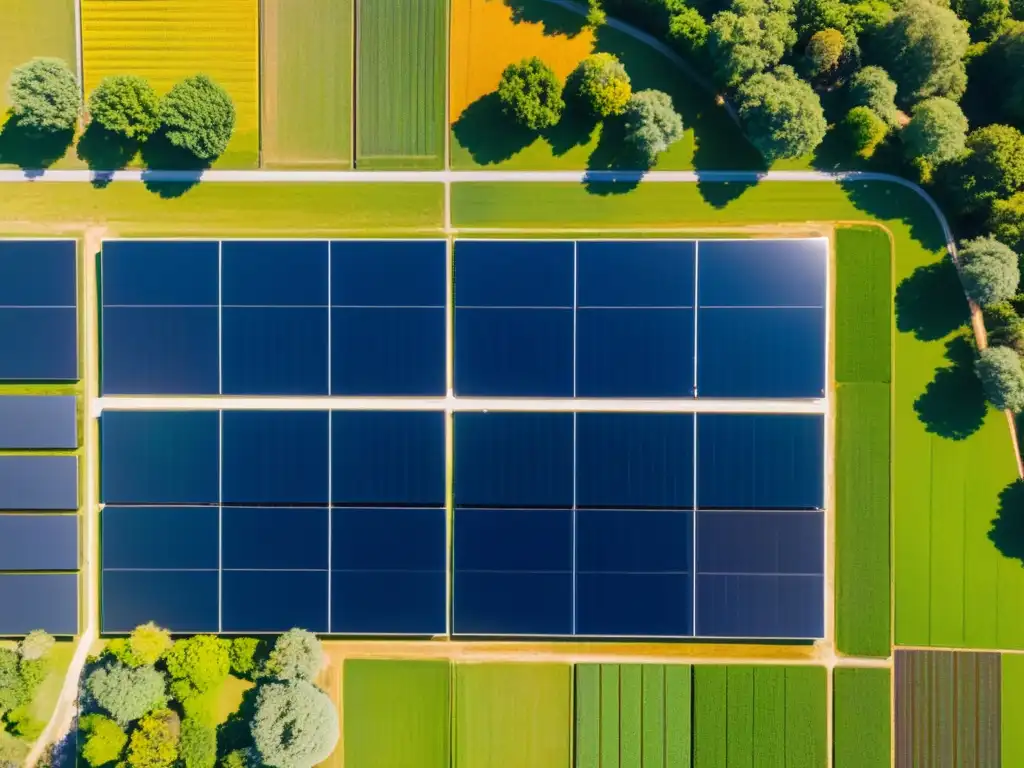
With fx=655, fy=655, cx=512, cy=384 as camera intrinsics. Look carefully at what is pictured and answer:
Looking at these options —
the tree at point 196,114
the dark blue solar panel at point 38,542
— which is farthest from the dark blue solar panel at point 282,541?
the tree at point 196,114

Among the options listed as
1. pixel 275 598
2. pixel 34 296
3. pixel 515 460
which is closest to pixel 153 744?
pixel 275 598

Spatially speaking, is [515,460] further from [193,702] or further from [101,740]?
[101,740]

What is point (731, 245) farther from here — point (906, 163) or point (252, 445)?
point (252, 445)

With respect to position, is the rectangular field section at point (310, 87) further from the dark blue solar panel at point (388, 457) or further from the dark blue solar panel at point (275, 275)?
the dark blue solar panel at point (388, 457)

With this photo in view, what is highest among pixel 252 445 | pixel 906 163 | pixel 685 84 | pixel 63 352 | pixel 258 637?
pixel 685 84

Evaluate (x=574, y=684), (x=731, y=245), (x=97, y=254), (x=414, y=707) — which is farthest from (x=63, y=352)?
(x=731, y=245)
